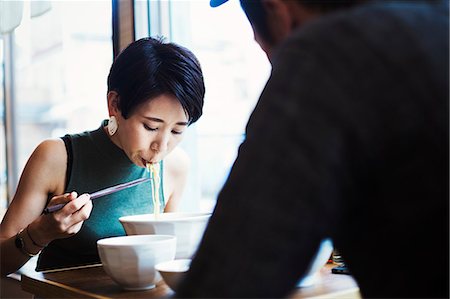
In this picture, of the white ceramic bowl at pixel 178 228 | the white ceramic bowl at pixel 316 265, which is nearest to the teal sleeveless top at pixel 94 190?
the white ceramic bowl at pixel 178 228

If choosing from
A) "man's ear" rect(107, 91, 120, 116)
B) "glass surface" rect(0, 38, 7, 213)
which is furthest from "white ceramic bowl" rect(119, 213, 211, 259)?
"glass surface" rect(0, 38, 7, 213)

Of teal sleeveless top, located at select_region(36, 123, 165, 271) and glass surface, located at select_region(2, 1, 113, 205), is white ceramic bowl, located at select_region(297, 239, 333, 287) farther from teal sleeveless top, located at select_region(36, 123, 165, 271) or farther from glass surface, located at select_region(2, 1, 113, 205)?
glass surface, located at select_region(2, 1, 113, 205)

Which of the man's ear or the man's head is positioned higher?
the man's head

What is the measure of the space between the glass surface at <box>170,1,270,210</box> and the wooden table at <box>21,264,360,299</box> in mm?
696

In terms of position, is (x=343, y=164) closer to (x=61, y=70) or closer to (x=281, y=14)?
(x=281, y=14)

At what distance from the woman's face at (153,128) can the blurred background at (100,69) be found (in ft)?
0.68

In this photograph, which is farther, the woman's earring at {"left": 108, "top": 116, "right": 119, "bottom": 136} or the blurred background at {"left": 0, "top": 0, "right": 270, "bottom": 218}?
the blurred background at {"left": 0, "top": 0, "right": 270, "bottom": 218}

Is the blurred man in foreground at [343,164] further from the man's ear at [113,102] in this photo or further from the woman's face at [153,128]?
the man's ear at [113,102]

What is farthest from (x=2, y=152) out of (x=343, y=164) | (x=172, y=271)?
(x=343, y=164)

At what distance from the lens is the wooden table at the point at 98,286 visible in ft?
3.97

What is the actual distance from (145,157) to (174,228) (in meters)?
0.40

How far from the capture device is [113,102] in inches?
71.6

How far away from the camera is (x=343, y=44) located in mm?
574

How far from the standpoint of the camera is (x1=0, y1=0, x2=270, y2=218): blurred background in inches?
86.2
